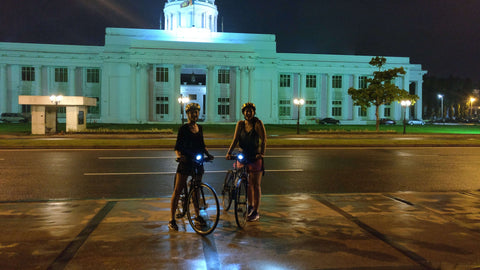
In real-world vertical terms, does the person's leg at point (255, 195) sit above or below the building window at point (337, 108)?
below

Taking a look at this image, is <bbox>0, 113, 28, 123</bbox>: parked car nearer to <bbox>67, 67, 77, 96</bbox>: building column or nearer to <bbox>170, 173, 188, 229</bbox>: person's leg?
<bbox>67, 67, 77, 96</bbox>: building column

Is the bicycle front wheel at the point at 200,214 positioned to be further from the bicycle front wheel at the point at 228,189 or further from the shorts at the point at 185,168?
the bicycle front wheel at the point at 228,189

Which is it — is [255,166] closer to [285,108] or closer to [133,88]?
[133,88]

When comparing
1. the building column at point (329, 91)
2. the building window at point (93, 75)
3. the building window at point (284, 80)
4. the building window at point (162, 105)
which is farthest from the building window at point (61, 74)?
the building column at point (329, 91)

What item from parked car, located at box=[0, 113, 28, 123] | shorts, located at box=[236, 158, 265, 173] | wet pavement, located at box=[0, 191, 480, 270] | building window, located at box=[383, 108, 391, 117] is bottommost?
wet pavement, located at box=[0, 191, 480, 270]

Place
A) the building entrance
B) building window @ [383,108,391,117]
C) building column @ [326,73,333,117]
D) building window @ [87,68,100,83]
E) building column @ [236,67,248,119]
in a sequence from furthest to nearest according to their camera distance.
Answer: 1. building window @ [383,108,391,117]
2. the building entrance
3. building column @ [326,73,333,117]
4. building window @ [87,68,100,83]
5. building column @ [236,67,248,119]

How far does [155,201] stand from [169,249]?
9.35 feet

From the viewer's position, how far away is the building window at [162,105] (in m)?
63.6

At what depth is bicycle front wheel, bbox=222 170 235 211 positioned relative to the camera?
6.75 m

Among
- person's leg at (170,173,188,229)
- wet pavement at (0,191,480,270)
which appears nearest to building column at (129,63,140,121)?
wet pavement at (0,191,480,270)

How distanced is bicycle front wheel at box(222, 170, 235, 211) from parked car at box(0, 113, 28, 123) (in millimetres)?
60132

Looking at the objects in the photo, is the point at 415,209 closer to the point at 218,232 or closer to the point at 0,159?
the point at 218,232

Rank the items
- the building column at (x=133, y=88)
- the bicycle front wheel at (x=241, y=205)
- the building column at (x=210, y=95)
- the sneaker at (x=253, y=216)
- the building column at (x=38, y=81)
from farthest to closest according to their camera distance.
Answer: the building column at (x=38, y=81) → the building column at (x=210, y=95) → the building column at (x=133, y=88) → the sneaker at (x=253, y=216) → the bicycle front wheel at (x=241, y=205)

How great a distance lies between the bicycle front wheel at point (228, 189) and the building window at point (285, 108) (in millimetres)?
62775
